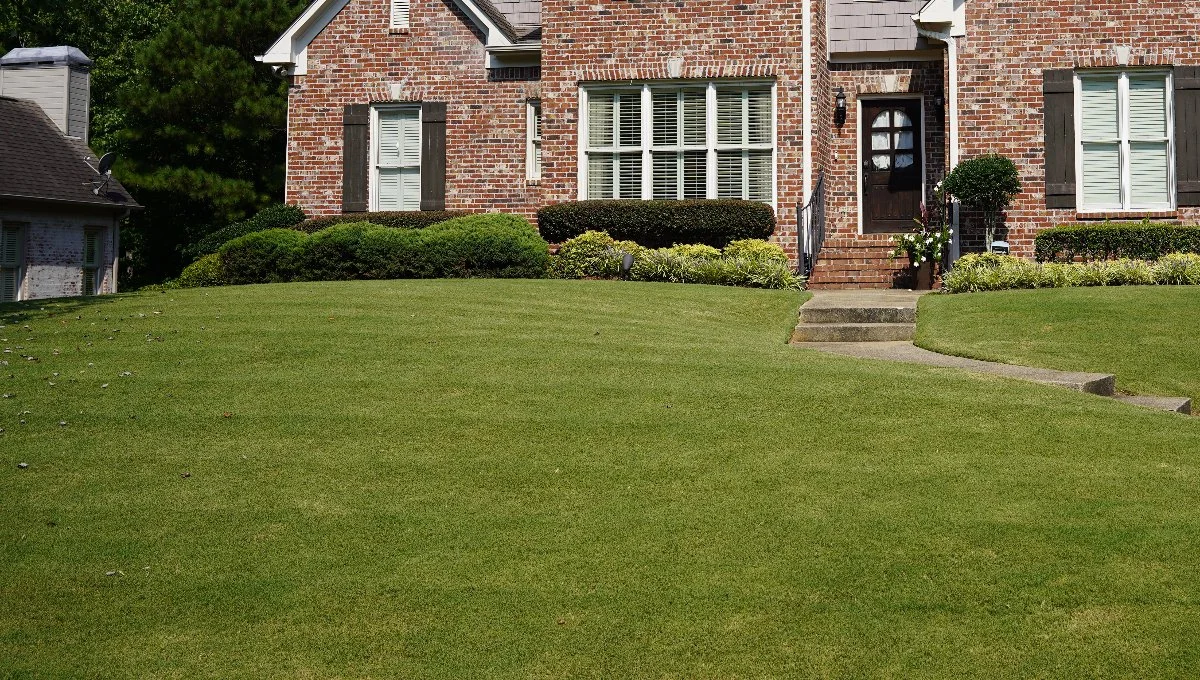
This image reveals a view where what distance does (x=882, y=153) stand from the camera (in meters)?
20.4

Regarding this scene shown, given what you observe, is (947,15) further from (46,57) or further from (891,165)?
(46,57)

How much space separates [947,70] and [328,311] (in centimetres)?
1103

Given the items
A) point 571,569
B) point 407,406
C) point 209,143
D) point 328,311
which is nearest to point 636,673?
point 571,569

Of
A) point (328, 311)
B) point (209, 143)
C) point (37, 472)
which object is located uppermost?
point (37, 472)

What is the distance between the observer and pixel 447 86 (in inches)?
834

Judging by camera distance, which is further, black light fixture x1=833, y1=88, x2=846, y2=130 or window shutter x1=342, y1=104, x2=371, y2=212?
window shutter x1=342, y1=104, x2=371, y2=212

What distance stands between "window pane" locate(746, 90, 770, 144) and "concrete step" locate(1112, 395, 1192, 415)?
10.3 meters

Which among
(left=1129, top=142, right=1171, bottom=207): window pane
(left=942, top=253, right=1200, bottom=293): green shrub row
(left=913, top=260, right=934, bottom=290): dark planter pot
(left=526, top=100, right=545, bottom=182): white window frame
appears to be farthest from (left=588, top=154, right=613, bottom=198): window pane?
(left=1129, top=142, right=1171, bottom=207): window pane

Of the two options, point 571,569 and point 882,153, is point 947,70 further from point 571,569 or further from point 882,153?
point 571,569

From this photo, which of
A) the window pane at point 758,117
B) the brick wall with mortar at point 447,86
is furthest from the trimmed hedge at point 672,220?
the brick wall with mortar at point 447,86

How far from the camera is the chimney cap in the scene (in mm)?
25766

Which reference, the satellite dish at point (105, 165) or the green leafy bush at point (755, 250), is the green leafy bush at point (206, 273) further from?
the green leafy bush at point (755, 250)

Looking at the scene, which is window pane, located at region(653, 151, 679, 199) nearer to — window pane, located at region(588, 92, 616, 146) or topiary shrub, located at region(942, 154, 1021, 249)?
window pane, located at region(588, 92, 616, 146)

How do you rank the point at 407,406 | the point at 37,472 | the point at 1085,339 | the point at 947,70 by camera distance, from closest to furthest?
the point at 37,472
the point at 407,406
the point at 1085,339
the point at 947,70
